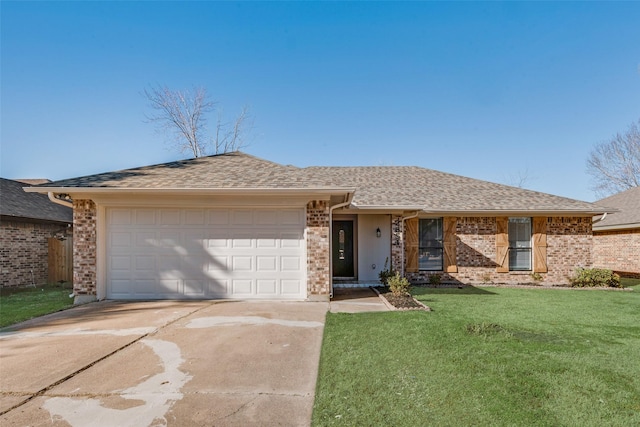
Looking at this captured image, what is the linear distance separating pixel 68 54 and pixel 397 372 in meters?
12.8

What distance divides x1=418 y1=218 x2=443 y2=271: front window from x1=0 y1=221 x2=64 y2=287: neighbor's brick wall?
1353cm

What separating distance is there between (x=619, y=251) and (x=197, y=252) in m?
16.9

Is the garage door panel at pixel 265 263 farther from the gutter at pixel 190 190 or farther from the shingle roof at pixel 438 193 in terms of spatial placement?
the shingle roof at pixel 438 193

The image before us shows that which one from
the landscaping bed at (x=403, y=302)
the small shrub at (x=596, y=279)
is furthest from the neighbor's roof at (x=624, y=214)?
the landscaping bed at (x=403, y=302)

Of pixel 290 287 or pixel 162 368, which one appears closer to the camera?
pixel 162 368

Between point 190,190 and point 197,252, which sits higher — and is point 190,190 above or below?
above

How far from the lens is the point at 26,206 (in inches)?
505

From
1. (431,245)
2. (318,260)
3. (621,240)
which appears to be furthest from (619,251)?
(318,260)

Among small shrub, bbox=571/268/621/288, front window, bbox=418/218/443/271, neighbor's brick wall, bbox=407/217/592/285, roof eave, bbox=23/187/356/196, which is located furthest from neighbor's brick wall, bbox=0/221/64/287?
small shrub, bbox=571/268/621/288

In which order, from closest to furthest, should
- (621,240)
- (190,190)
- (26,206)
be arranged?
1. (190,190)
2. (26,206)
3. (621,240)

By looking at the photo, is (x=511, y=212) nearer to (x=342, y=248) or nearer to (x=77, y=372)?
(x=342, y=248)

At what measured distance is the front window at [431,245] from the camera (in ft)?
39.8

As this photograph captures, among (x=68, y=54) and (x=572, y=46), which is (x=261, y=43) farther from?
(x=572, y=46)

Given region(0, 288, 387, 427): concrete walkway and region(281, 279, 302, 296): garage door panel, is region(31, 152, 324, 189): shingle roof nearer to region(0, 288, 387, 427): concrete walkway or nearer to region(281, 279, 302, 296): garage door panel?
region(281, 279, 302, 296): garage door panel
